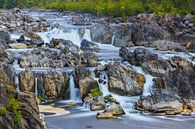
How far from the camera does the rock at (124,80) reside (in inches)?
1527

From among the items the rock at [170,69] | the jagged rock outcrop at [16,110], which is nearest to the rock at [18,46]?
the rock at [170,69]

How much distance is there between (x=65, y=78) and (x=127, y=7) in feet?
195

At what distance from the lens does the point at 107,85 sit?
3947cm

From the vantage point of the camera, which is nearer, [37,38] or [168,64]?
[168,64]

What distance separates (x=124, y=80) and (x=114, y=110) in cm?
632

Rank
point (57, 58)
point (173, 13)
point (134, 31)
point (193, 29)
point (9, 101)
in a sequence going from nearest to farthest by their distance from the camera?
point (9, 101)
point (57, 58)
point (134, 31)
point (193, 29)
point (173, 13)

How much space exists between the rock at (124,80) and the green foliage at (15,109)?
53.1 feet

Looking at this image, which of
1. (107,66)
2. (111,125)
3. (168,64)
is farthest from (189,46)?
(111,125)

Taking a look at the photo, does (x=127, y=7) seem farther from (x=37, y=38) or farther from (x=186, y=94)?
(x=186, y=94)

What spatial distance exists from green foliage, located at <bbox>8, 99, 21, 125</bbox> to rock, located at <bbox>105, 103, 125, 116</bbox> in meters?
10.7

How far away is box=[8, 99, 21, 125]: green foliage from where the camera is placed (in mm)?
22641

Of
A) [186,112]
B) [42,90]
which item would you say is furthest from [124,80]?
[186,112]

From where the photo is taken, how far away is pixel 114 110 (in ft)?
109

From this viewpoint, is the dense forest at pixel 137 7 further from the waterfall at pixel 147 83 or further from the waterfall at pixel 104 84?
the waterfall at pixel 104 84
